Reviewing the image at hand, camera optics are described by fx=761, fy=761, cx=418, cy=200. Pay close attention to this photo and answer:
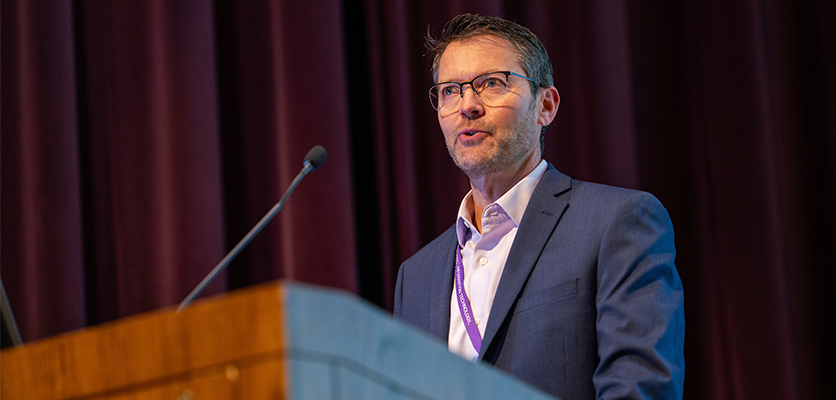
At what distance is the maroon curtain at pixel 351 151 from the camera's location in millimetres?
2385

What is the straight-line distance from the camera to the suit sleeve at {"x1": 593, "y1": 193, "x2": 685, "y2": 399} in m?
1.33

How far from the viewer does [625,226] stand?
1.57 m

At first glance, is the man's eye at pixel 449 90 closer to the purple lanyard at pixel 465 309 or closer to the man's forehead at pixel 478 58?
the man's forehead at pixel 478 58

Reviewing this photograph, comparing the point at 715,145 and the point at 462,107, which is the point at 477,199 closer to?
the point at 462,107

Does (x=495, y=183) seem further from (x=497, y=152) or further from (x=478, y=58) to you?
(x=478, y=58)

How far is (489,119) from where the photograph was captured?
6.31ft

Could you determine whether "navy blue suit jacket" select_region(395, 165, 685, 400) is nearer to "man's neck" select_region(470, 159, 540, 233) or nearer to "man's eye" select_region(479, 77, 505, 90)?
"man's neck" select_region(470, 159, 540, 233)

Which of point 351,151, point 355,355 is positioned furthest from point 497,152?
point 355,355

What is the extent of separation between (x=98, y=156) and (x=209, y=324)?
2.18m

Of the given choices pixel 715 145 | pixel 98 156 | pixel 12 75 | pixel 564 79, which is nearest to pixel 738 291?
pixel 715 145

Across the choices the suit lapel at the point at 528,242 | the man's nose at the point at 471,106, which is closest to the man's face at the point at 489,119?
the man's nose at the point at 471,106

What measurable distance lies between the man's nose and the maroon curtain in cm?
66

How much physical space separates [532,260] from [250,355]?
1.14 m

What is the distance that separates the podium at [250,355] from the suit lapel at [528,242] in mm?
888
